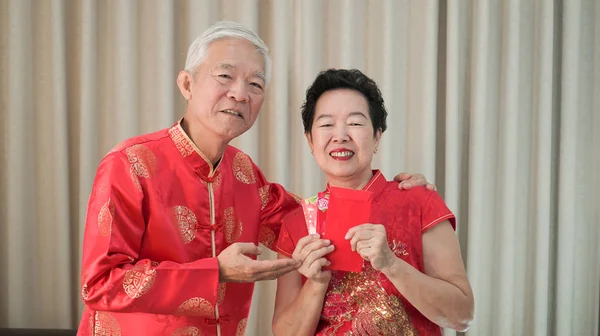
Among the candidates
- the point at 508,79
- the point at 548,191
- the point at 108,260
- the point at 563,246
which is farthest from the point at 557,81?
the point at 108,260

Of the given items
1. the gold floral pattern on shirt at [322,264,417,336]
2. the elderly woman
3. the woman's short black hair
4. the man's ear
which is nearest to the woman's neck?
the elderly woman

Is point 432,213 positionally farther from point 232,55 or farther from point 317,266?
point 232,55

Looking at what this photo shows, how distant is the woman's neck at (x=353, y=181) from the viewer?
6.29 ft

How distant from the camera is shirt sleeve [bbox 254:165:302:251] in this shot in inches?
85.7

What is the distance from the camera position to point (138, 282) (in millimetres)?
1678

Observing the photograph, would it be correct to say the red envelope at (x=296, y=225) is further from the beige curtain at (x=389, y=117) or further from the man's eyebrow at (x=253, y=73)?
the beige curtain at (x=389, y=117)

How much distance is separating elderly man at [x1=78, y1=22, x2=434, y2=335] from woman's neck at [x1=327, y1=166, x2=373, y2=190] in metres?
0.19

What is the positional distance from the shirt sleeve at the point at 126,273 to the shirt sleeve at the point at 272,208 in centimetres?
48

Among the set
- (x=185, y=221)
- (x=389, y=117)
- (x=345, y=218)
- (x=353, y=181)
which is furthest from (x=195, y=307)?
(x=389, y=117)

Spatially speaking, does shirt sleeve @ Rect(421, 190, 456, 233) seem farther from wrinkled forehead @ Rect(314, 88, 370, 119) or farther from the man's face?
the man's face

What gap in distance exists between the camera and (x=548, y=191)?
3.15m

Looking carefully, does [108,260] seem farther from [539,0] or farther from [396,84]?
[539,0]

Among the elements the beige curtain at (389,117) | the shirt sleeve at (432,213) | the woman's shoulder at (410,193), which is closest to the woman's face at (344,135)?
the woman's shoulder at (410,193)

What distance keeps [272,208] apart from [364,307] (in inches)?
21.4
